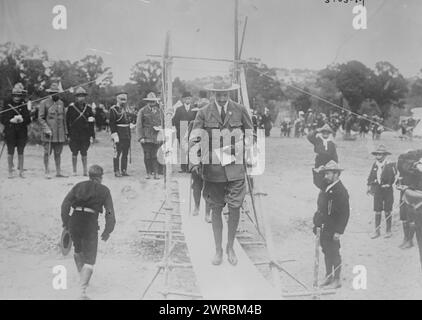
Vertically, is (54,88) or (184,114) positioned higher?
(54,88)

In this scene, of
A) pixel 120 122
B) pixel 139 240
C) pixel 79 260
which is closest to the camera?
pixel 79 260

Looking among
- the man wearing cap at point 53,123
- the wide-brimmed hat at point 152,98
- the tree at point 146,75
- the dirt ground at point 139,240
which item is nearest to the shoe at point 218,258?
the dirt ground at point 139,240

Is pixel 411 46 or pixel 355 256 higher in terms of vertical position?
pixel 411 46

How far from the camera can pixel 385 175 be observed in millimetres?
6605

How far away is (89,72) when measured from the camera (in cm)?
611

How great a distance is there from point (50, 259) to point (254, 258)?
8.27ft

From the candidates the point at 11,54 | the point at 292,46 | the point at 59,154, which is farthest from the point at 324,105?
the point at 11,54

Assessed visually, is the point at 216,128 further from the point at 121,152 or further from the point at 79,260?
the point at 121,152

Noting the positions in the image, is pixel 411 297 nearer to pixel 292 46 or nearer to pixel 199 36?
pixel 292 46

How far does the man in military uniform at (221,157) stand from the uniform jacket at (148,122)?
271cm

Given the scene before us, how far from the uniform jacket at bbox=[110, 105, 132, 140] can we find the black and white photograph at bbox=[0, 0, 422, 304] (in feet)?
0.07

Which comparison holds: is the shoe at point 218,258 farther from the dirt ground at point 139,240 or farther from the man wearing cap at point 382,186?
the man wearing cap at point 382,186

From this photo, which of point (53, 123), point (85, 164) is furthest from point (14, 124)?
point (85, 164)

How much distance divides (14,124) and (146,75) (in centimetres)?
178
